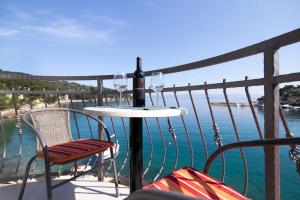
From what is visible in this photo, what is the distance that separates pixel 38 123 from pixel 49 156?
1.95ft

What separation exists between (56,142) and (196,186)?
1.65 m

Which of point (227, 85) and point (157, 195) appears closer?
point (157, 195)

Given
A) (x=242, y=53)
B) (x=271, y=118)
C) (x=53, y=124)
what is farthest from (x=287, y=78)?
(x=53, y=124)

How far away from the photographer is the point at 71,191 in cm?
243

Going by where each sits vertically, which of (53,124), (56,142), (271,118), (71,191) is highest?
(271,118)

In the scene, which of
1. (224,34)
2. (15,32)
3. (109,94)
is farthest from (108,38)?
(109,94)

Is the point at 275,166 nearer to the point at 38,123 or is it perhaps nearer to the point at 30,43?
the point at 38,123

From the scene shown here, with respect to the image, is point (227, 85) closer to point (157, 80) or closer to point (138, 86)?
point (157, 80)

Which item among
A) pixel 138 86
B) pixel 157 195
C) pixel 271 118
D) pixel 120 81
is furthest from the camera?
pixel 120 81

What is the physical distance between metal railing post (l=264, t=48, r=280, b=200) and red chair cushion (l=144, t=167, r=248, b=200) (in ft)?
1.36

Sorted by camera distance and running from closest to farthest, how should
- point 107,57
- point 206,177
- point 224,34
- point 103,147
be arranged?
point 206,177 < point 103,147 < point 224,34 < point 107,57

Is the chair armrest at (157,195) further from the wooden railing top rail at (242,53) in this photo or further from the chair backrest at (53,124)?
the chair backrest at (53,124)

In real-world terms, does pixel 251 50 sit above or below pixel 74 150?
above

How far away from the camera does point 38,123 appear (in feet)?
7.10
